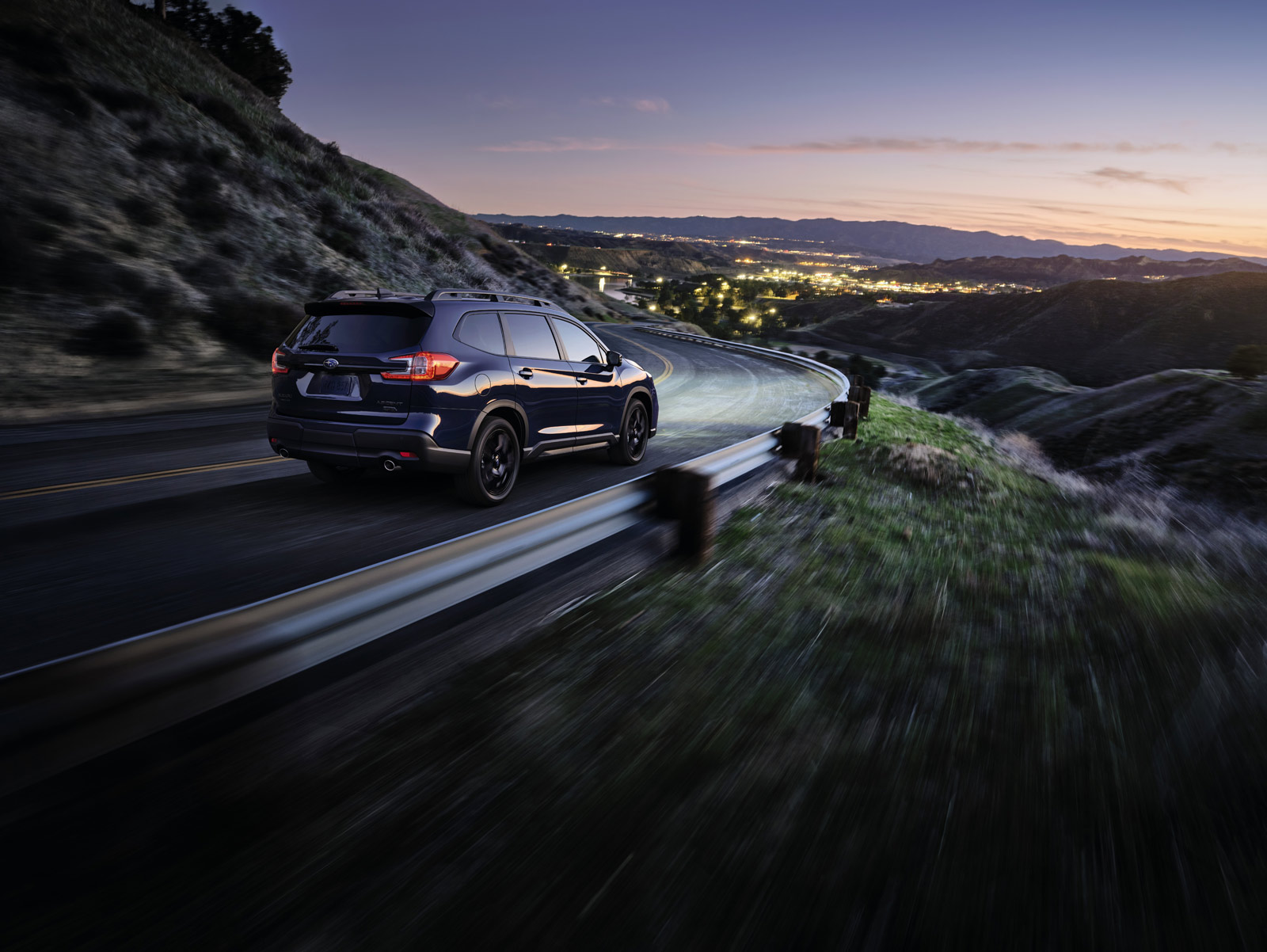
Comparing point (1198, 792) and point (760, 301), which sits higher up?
point (1198, 792)

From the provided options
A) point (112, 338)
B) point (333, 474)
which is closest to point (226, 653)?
point (333, 474)

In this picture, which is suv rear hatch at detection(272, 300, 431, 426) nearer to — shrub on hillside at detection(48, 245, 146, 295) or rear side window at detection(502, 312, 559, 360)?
rear side window at detection(502, 312, 559, 360)

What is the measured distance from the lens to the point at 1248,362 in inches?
1238

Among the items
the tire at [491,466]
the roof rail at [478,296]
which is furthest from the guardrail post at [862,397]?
the tire at [491,466]

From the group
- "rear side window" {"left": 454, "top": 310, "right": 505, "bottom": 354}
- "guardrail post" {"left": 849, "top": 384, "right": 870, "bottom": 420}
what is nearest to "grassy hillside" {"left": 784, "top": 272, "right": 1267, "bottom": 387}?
"guardrail post" {"left": 849, "top": 384, "right": 870, "bottom": 420}

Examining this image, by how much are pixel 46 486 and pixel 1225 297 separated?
365 ft

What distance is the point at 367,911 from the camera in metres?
2.16

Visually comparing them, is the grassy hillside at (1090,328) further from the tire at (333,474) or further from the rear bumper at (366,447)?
the rear bumper at (366,447)

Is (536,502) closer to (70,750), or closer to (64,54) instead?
(70,750)

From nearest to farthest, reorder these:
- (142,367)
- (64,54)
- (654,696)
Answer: (654,696) → (142,367) → (64,54)

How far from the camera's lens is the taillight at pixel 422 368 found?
21.1ft

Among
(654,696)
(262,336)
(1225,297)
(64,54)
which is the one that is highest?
(64,54)

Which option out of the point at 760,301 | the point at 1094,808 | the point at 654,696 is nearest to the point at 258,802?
the point at 654,696

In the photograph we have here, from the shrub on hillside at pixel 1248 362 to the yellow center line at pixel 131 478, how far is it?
114ft
